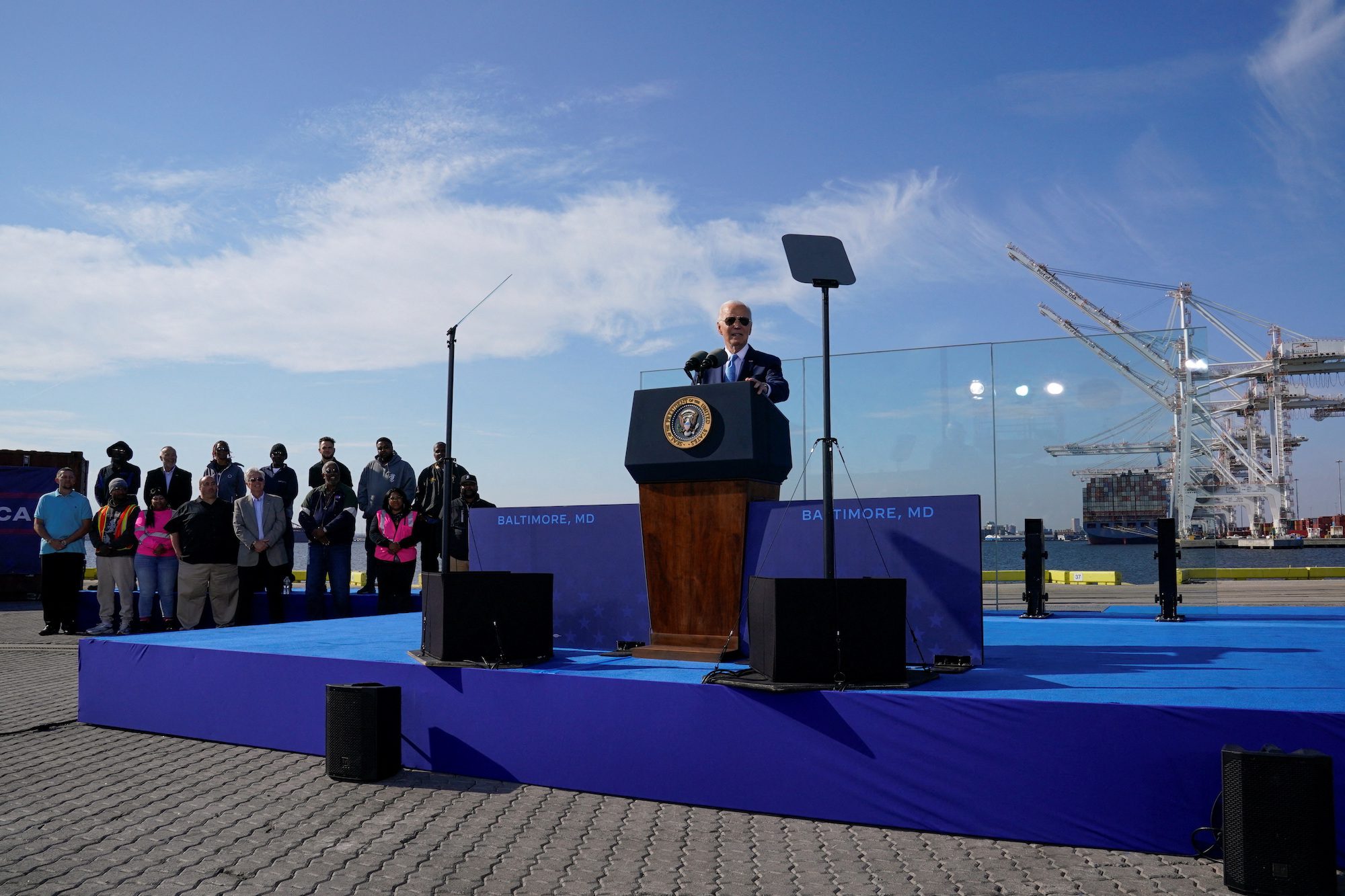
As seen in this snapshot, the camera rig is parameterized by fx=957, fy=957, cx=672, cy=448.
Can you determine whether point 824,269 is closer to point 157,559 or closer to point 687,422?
point 687,422

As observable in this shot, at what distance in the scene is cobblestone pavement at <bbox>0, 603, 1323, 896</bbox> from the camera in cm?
267

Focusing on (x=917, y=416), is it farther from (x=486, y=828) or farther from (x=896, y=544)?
(x=486, y=828)

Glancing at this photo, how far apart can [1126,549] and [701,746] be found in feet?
315

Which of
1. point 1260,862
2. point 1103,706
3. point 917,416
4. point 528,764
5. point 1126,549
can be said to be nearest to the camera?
point 1260,862

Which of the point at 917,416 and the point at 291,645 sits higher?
the point at 917,416

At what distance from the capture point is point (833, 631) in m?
3.31

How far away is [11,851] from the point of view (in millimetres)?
2980

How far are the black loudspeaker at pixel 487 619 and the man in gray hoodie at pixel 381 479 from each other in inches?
189

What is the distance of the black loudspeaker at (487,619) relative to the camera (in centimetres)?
398

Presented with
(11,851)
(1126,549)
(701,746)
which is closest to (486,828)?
(701,746)

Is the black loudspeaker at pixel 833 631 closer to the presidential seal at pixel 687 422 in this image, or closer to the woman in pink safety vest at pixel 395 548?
the presidential seal at pixel 687 422

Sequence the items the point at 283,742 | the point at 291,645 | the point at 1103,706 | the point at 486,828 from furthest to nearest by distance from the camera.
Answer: the point at 291,645 < the point at 283,742 < the point at 486,828 < the point at 1103,706

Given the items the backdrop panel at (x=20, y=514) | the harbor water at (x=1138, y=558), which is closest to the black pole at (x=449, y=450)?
the harbor water at (x=1138, y=558)

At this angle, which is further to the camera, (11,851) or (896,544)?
(896,544)
